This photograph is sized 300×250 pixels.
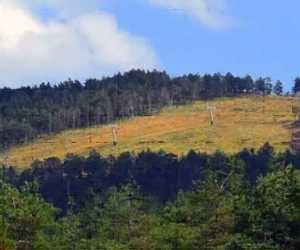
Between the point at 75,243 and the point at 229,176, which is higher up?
the point at 229,176

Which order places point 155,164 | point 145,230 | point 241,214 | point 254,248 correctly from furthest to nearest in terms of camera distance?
point 155,164 → point 145,230 → point 241,214 → point 254,248

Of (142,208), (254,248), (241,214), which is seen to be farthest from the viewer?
(142,208)

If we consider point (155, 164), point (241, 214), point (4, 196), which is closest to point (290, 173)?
point (241, 214)

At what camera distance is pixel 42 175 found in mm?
164750

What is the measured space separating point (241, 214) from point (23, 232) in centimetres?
1335

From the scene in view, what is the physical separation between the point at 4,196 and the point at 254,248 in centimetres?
1695

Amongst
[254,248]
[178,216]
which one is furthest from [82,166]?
[254,248]

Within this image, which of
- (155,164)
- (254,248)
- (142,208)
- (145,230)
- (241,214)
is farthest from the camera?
(155,164)

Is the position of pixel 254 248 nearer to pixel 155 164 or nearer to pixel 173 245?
pixel 173 245

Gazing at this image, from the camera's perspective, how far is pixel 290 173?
5009cm

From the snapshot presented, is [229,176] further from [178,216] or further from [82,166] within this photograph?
[82,166]

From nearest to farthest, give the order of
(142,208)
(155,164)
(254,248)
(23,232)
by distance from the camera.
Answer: (254,248) → (23,232) → (142,208) → (155,164)

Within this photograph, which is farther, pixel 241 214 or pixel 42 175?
pixel 42 175

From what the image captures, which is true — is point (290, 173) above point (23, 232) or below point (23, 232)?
above
